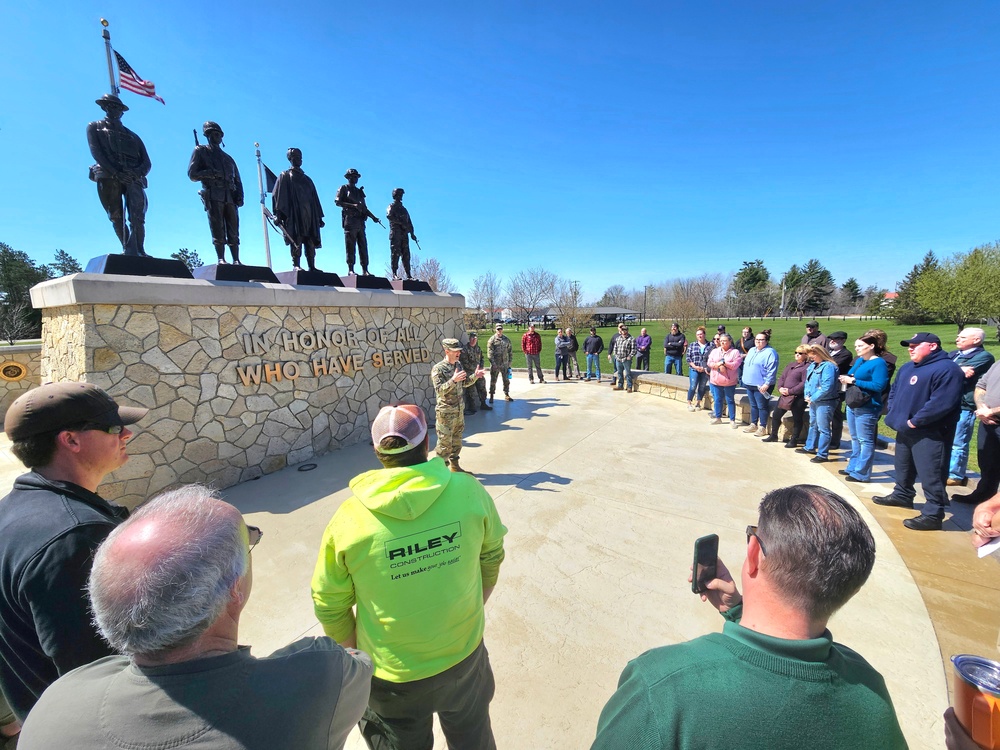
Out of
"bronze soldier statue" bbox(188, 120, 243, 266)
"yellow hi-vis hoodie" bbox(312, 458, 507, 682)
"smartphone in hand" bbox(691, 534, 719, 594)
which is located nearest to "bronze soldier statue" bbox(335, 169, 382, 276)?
"bronze soldier statue" bbox(188, 120, 243, 266)

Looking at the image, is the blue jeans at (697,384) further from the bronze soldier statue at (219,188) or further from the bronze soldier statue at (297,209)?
the bronze soldier statue at (219,188)

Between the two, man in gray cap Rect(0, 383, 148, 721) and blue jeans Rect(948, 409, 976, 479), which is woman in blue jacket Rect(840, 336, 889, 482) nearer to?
blue jeans Rect(948, 409, 976, 479)

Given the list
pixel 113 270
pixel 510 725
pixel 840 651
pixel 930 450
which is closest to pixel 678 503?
pixel 930 450

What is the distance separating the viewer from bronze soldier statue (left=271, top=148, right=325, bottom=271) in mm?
6801

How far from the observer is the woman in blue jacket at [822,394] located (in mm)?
5328

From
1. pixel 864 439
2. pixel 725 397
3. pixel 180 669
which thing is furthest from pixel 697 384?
pixel 180 669

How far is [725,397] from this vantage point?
8.12m

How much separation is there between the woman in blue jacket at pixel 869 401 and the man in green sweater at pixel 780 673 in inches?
200

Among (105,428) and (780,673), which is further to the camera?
(105,428)

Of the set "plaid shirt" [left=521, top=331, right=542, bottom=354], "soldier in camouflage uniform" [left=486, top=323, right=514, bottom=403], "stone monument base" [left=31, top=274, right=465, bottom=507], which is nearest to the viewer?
"stone monument base" [left=31, top=274, right=465, bottom=507]

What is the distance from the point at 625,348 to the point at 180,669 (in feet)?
35.2

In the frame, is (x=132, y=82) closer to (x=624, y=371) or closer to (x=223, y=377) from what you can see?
(x=223, y=377)

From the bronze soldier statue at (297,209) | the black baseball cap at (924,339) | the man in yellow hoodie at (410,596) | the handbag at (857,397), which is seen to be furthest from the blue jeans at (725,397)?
the bronze soldier statue at (297,209)

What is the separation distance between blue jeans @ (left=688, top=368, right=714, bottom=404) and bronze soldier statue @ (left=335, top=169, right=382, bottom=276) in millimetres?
7286
